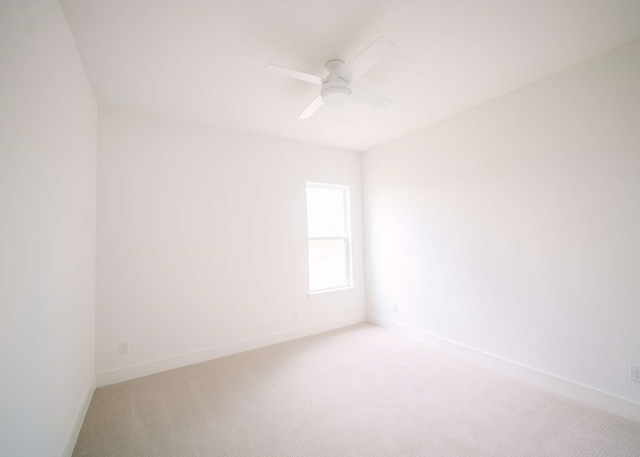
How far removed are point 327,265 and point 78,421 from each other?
2999 millimetres

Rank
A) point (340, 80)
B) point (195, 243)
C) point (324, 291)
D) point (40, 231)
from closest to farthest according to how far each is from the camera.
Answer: point (40, 231) < point (340, 80) < point (195, 243) < point (324, 291)

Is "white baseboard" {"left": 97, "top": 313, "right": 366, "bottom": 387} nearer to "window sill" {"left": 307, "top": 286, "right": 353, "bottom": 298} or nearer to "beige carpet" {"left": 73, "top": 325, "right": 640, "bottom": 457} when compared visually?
"beige carpet" {"left": 73, "top": 325, "right": 640, "bottom": 457}

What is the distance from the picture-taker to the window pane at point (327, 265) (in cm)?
398

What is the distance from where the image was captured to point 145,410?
2.14 metres

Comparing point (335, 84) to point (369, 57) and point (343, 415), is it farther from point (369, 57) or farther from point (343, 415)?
point (343, 415)

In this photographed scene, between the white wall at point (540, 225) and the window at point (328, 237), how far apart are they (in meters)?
1.03

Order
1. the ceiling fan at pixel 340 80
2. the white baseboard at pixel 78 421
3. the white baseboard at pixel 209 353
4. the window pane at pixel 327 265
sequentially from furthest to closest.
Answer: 1. the window pane at pixel 327 265
2. the white baseboard at pixel 209 353
3. the ceiling fan at pixel 340 80
4. the white baseboard at pixel 78 421

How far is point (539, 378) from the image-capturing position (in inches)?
94.4

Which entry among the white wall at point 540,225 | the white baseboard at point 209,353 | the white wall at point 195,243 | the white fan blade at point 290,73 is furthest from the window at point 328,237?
the white fan blade at point 290,73

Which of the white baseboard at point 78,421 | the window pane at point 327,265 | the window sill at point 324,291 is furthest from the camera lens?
the window pane at point 327,265

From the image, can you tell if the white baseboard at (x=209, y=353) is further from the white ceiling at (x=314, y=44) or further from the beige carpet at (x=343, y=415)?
the white ceiling at (x=314, y=44)

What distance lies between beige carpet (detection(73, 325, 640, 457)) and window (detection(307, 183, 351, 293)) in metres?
1.39

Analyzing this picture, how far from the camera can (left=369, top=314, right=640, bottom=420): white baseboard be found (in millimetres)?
1981

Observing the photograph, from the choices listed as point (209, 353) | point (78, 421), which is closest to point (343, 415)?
point (209, 353)
